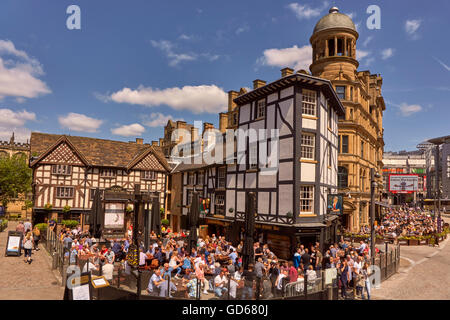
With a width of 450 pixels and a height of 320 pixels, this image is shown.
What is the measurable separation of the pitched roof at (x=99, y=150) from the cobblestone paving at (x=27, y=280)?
630 inches

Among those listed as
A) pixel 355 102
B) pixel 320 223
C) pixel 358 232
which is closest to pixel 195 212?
pixel 320 223

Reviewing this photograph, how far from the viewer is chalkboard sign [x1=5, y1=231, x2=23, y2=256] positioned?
1706 cm

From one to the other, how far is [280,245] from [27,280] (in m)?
13.7

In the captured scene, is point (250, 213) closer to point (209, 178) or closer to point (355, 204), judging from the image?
point (209, 178)

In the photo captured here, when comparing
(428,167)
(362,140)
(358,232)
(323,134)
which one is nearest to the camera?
(323,134)

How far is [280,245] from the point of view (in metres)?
19.7

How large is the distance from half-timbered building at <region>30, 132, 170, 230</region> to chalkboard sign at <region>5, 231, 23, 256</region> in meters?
11.5

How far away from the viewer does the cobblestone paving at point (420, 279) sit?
40.3 feet

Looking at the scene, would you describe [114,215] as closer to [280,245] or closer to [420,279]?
[280,245]

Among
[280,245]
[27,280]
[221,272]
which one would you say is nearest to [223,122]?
[280,245]

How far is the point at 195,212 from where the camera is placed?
17.0m

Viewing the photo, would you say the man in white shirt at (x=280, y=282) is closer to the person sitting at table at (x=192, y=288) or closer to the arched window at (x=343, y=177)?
the person sitting at table at (x=192, y=288)

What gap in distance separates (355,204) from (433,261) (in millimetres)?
11637

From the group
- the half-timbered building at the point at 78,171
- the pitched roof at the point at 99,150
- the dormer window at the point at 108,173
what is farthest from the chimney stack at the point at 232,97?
the dormer window at the point at 108,173
